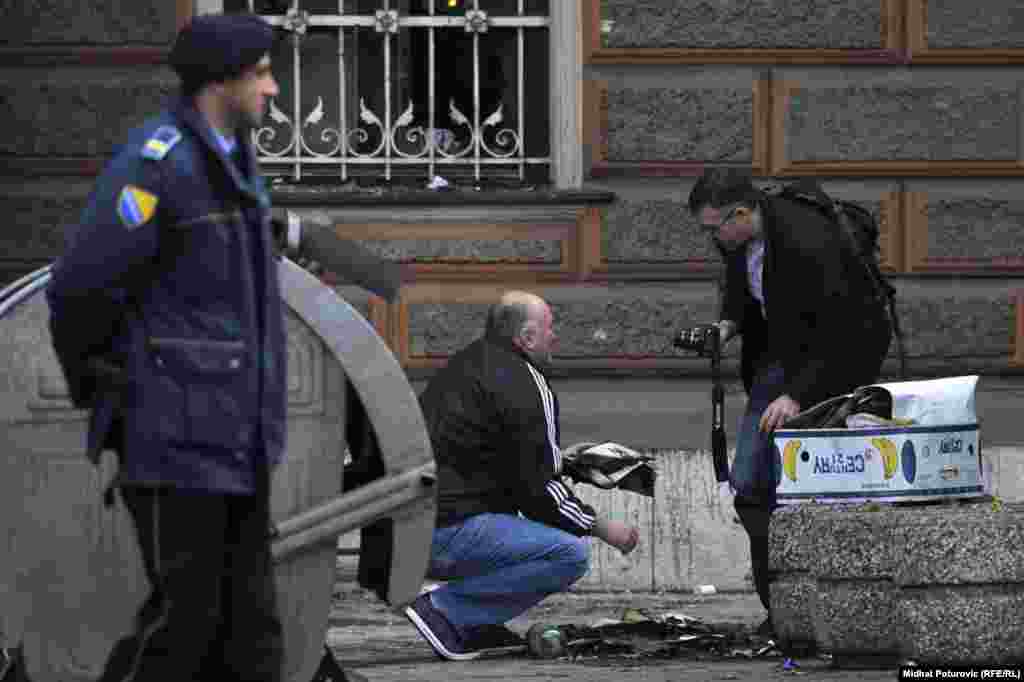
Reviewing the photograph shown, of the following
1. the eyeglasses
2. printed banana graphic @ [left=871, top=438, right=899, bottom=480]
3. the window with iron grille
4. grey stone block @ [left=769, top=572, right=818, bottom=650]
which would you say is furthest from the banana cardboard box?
the window with iron grille

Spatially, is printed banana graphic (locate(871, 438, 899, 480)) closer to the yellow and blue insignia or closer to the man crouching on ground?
the man crouching on ground

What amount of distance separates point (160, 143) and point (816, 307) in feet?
10.9

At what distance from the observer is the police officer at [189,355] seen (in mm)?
4453

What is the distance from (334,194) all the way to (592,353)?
3.77ft

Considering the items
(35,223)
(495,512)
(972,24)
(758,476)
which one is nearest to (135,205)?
(495,512)

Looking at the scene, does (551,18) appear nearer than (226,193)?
No

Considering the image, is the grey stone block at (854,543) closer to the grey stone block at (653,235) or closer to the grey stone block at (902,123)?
the grey stone block at (653,235)

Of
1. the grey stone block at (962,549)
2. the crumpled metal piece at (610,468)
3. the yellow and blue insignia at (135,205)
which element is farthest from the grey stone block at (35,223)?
the yellow and blue insignia at (135,205)

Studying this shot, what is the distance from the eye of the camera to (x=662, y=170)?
30.4 feet

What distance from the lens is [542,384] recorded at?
23.8ft

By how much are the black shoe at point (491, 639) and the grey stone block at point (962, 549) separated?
Answer: 1.46 m

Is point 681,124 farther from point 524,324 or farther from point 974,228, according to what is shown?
point 524,324

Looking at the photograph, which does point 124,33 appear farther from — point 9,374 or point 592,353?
point 9,374

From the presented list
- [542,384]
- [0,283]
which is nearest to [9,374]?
[542,384]
